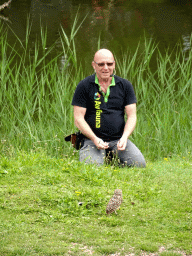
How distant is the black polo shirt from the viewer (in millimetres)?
4379

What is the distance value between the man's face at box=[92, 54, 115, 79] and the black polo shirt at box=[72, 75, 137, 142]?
16 cm

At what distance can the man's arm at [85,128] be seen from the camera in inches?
166

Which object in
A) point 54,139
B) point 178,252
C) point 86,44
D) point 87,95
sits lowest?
→ point 178,252

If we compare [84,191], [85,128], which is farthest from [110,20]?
[84,191]

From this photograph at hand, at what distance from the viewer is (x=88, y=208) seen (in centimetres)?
343

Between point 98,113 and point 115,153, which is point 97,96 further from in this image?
point 115,153

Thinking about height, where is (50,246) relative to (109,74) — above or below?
below

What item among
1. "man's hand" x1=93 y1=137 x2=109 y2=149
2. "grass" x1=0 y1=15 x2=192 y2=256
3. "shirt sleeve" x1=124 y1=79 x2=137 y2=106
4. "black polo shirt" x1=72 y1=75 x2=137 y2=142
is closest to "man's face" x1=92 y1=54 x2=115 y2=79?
"black polo shirt" x1=72 y1=75 x2=137 y2=142

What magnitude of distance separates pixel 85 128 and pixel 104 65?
2.38 ft

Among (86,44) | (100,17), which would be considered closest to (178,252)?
(86,44)

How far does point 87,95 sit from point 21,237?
195 centimetres

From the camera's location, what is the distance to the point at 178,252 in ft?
9.20

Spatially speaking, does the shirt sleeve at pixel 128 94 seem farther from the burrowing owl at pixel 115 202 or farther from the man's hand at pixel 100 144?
the burrowing owl at pixel 115 202

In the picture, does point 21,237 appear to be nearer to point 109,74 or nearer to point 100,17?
point 109,74
